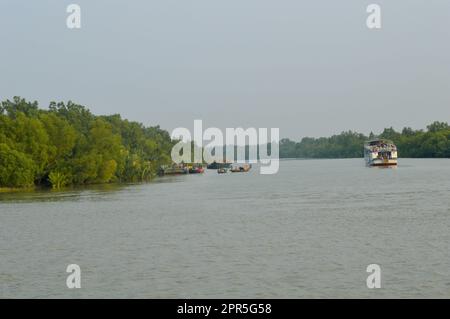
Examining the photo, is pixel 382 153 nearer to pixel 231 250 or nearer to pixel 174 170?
pixel 174 170

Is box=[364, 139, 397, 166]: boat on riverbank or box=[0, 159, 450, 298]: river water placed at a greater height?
box=[364, 139, 397, 166]: boat on riverbank

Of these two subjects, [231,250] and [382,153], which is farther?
[382,153]

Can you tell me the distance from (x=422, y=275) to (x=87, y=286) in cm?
1341

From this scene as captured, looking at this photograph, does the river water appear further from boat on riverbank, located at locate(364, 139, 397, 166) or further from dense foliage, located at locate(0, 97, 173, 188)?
boat on riverbank, located at locate(364, 139, 397, 166)

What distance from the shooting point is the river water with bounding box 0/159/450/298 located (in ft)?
77.3

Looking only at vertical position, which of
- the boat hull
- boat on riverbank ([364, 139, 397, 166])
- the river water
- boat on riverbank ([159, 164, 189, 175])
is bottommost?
the river water

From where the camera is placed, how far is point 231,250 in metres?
31.7

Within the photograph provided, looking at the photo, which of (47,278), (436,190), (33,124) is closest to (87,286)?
(47,278)

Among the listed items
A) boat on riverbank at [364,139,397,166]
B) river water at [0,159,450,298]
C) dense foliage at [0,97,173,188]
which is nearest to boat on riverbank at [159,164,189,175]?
dense foliage at [0,97,173,188]

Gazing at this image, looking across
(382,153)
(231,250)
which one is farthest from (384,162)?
(231,250)

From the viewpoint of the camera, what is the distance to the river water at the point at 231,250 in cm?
2356

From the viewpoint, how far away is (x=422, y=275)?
968 inches

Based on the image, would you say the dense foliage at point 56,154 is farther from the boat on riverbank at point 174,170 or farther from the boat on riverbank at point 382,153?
the boat on riverbank at point 382,153
